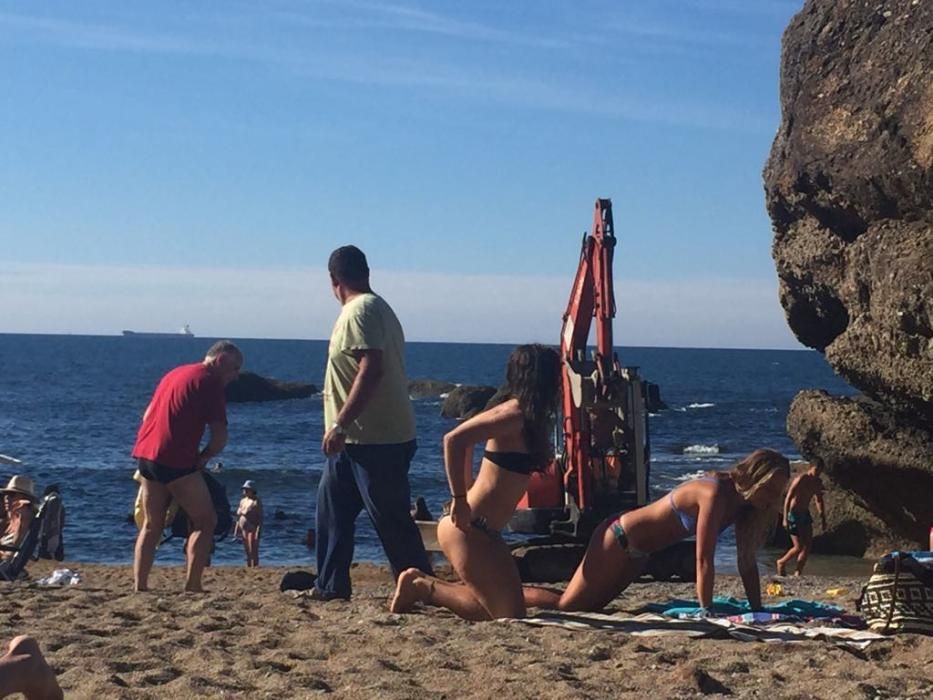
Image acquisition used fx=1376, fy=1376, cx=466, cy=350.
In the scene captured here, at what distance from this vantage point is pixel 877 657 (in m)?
6.22

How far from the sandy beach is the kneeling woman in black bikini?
9.8 inches

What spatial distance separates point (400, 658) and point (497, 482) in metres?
1.37

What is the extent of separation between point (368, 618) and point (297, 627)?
39cm

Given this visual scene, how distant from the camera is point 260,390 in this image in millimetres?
76500

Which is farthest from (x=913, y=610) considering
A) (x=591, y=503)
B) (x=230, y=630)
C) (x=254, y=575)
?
(x=254, y=575)

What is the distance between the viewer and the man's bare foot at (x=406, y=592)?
293 inches

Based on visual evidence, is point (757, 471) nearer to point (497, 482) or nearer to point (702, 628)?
point (702, 628)

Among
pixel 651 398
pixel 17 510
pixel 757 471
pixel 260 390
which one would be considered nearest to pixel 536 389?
pixel 757 471

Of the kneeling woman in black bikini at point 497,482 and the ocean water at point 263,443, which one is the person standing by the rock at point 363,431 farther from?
the ocean water at point 263,443

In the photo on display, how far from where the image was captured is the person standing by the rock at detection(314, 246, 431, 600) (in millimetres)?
7668

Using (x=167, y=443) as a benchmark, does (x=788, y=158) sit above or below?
above

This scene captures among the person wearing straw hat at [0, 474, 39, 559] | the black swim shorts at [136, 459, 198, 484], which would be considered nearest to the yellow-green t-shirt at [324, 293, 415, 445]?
the black swim shorts at [136, 459, 198, 484]

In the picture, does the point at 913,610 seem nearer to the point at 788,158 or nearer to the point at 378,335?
the point at 378,335

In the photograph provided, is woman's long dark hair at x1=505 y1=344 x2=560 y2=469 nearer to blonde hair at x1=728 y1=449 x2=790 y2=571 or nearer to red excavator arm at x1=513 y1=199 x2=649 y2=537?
blonde hair at x1=728 y1=449 x2=790 y2=571
